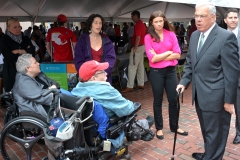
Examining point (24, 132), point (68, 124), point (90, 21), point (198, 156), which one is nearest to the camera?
point (68, 124)

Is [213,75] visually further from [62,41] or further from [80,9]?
[80,9]

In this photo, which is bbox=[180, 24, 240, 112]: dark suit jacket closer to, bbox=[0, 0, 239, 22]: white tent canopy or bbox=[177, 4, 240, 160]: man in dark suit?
bbox=[177, 4, 240, 160]: man in dark suit

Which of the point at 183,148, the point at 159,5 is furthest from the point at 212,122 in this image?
the point at 159,5

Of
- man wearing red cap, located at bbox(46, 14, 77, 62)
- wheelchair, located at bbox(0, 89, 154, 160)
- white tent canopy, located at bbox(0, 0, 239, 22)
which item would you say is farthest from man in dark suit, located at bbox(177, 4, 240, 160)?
white tent canopy, located at bbox(0, 0, 239, 22)

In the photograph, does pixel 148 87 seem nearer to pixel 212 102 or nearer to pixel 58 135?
pixel 212 102

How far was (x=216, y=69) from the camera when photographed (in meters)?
2.28

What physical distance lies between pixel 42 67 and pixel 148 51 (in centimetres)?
247

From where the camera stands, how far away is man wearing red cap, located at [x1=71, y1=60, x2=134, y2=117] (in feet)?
8.29

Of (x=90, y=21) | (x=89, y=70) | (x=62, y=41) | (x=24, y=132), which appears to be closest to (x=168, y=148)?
(x=89, y=70)

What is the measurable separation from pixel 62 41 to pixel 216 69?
11.1 feet

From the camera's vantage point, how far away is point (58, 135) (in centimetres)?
211

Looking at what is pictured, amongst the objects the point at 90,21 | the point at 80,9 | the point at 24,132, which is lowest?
the point at 24,132

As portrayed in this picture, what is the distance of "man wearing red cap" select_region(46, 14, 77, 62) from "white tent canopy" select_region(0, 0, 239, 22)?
75.2 inches

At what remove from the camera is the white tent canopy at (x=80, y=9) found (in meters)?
6.46
